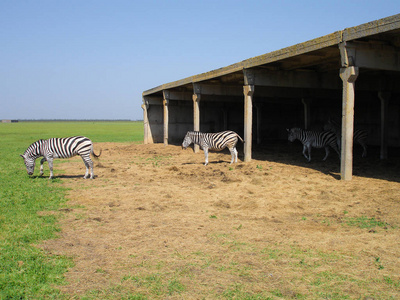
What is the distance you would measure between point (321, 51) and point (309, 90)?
9.09 meters

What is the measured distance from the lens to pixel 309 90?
66.9ft

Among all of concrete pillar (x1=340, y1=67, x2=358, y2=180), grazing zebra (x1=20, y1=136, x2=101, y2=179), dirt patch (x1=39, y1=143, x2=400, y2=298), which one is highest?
concrete pillar (x1=340, y1=67, x2=358, y2=180)

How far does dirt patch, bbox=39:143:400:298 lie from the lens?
16.2 feet

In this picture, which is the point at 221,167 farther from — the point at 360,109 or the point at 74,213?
the point at 360,109

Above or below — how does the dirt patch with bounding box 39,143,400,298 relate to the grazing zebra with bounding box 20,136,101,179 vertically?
below

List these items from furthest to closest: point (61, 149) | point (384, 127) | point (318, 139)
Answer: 1. point (318, 139)
2. point (384, 127)
3. point (61, 149)

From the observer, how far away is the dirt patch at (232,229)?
495cm

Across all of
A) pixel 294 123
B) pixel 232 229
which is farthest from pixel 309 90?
pixel 232 229

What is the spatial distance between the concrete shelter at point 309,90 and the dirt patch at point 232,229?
2.23 meters

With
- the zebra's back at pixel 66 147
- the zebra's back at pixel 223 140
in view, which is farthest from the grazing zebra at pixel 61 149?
the zebra's back at pixel 223 140

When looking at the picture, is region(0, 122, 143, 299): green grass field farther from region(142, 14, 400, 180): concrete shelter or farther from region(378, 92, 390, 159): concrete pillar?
region(378, 92, 390, 159): concrete pillar

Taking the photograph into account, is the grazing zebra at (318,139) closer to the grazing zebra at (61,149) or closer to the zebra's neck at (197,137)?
the zebra's neck at (197,137)

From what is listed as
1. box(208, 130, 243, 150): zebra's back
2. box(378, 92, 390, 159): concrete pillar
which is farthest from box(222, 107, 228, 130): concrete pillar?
box(378, 92, 390, 159): concrete pillar

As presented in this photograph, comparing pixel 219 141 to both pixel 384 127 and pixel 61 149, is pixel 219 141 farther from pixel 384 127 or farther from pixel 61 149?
pixel 384 127
